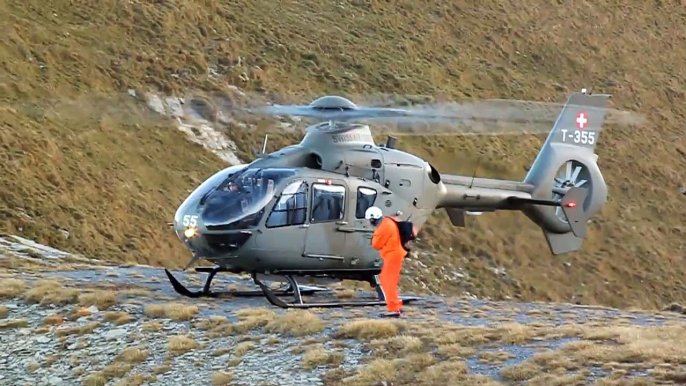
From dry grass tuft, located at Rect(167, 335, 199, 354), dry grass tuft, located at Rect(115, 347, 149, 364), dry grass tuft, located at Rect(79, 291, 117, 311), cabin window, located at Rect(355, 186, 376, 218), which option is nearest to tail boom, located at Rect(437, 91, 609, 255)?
cabin window, located at Rect(355, 186, 376, 218)

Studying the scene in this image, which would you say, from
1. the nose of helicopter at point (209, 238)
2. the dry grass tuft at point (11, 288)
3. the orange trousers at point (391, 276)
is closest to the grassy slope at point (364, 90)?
the dry grass tuft at point (11, 288)

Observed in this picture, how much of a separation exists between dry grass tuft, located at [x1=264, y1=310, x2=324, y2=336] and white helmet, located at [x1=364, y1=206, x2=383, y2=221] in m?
3.23

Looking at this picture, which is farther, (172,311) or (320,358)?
(172,311)

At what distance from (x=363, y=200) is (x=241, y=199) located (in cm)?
214

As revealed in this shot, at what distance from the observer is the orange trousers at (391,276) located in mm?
15766

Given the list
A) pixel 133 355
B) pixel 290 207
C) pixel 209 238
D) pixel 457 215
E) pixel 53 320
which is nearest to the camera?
pixel 133 355

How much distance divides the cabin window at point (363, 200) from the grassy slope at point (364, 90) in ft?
39.6

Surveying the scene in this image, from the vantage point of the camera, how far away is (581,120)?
22344 millimetres

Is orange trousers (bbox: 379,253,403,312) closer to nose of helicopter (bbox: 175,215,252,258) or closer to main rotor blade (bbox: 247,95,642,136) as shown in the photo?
main rotor blade (bbox: 247,95,642,136)

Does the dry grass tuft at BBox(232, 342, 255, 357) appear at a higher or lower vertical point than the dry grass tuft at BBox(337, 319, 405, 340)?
lower

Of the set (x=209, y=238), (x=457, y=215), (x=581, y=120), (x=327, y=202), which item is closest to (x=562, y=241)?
(x=581, y=120)

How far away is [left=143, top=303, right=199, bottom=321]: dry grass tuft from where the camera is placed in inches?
602

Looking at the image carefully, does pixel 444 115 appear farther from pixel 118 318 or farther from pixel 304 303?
pixel 118 318

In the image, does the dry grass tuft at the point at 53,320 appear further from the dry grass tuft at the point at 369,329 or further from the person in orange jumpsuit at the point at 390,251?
the person in orange jumpsuit at the point at 390,251
